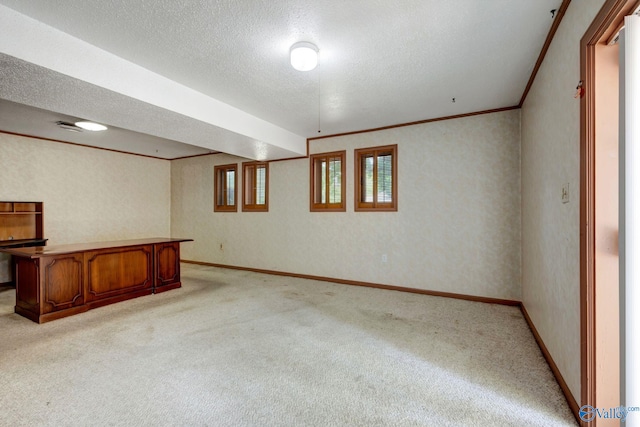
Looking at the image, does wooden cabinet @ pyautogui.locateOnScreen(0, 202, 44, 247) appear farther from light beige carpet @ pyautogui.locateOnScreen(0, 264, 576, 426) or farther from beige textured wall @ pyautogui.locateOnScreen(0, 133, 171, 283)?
light beige carpet @ pyautogui.locateOnScreen(0, 264, 576, 426)

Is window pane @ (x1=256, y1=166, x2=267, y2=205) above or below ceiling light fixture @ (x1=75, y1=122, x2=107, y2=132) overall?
below

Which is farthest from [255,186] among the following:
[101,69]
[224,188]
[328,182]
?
[101,69]

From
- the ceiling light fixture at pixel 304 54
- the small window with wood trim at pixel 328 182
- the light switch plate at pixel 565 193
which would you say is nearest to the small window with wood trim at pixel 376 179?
the small window with wood trim at pixel 328 182

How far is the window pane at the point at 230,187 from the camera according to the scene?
21.6ft

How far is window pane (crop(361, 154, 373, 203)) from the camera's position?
4.97 meters

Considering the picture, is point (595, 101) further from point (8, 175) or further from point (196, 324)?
point (8, 175)

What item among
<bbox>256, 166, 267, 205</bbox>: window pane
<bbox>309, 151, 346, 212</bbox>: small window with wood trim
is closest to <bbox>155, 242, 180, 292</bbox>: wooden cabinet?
<bbox>256, 166, 267, 205</bbox>: window pane

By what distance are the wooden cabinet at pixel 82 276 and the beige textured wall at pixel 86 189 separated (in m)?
1.94

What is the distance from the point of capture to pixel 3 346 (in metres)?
2.69

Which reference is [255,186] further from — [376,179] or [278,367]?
[278,367]

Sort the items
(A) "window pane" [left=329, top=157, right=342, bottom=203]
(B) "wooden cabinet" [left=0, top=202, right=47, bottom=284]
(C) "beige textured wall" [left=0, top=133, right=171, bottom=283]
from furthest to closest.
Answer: (A) "window pane" [left=329, top=157, right=342, bottom=203] < (C) "beige textured wall" [left=0, top=133, right=171, bottom=283] < (B) "wooden cabinet" [left=0, top=202, right=47, bottom=284]

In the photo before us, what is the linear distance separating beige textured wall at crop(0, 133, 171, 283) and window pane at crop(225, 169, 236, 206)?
188 centimetres

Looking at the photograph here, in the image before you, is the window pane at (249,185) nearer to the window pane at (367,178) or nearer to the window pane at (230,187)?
the window pane at (230,187)

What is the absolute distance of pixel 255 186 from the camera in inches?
247
